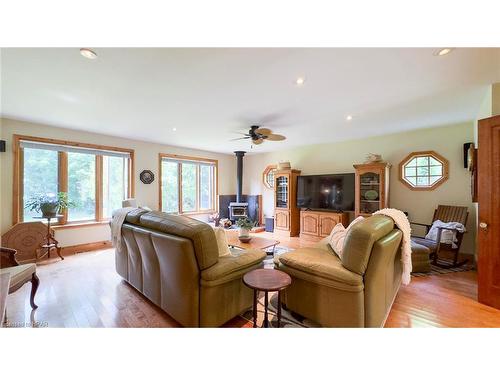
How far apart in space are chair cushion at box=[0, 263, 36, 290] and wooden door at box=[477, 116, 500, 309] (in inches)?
177

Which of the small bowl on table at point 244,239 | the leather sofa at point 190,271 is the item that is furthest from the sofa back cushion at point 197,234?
the small bowl on table at point 244,239

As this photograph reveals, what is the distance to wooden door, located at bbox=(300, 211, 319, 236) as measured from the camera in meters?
4.84

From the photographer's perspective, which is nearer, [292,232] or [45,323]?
[45,323]

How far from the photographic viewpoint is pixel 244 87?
2.26 m

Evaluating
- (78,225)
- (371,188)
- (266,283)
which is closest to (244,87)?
(266,283)

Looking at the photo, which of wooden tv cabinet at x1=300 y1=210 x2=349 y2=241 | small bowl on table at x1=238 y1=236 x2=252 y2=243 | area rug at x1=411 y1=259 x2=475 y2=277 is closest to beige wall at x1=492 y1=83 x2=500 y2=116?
area rug at x1=411 y1=259 x2=475 y2=277

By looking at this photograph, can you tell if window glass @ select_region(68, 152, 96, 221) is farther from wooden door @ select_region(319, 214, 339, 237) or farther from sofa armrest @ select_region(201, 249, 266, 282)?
wooden door @ select_region(319, 214, 339, 237)

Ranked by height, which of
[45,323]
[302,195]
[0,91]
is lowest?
[45,323]


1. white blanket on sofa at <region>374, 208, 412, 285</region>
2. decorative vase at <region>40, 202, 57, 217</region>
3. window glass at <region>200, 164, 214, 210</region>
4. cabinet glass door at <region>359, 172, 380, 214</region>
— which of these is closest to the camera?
white blanket on sofa at <region>374, 208, 412, 285</region>
